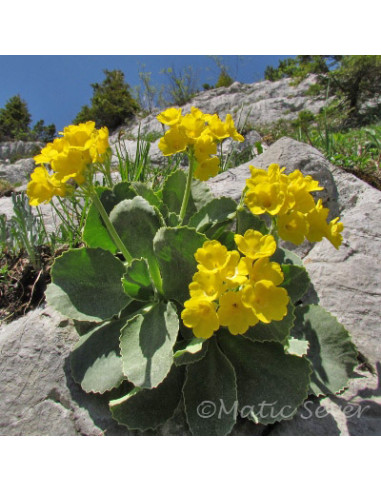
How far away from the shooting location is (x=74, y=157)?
1.04 meters

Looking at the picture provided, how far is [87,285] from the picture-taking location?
1.35m

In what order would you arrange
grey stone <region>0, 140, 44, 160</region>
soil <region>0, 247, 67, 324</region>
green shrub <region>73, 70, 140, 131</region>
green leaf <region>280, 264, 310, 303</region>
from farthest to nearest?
grey stone <region>0, 140, 44, 160</region> → green shrub <region>73, 70, 140, 131</region> → soil <region>0, 247, 67, 324</region> → green leaf <region>280, 264, 310, 303</region>

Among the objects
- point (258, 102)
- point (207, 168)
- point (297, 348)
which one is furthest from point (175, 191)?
point (258, 102)

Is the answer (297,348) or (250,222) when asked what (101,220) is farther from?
(297,348)

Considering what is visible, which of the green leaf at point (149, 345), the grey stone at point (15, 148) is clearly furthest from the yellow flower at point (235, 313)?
the grey stone at point (15, 148)

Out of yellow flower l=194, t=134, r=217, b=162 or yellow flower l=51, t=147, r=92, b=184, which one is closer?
yellow flower l=51, t=147, r=92, b=184

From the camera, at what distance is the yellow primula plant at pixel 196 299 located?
0.98 m

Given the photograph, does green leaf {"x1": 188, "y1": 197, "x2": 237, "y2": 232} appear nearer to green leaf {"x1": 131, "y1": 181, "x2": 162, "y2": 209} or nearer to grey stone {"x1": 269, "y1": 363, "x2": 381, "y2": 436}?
green leaf {"x1": 131, "y1": 181, "x2": 162, "y2": 209}

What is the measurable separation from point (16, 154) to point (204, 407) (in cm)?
2150

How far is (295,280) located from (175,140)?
68 centimetres

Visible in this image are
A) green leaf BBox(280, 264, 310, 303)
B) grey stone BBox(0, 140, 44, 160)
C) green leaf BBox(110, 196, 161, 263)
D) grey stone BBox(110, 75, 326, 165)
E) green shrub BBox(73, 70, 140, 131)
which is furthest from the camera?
grey stone BBox(0, 140, 44, 160)

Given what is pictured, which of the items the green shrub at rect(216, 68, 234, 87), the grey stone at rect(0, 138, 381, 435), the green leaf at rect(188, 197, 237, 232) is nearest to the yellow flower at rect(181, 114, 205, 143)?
the green leaf at rect(188, 197, 237, 232)

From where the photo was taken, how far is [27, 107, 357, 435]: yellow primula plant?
0.98 metres

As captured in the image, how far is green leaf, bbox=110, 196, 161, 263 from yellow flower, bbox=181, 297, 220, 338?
0.47 metres
